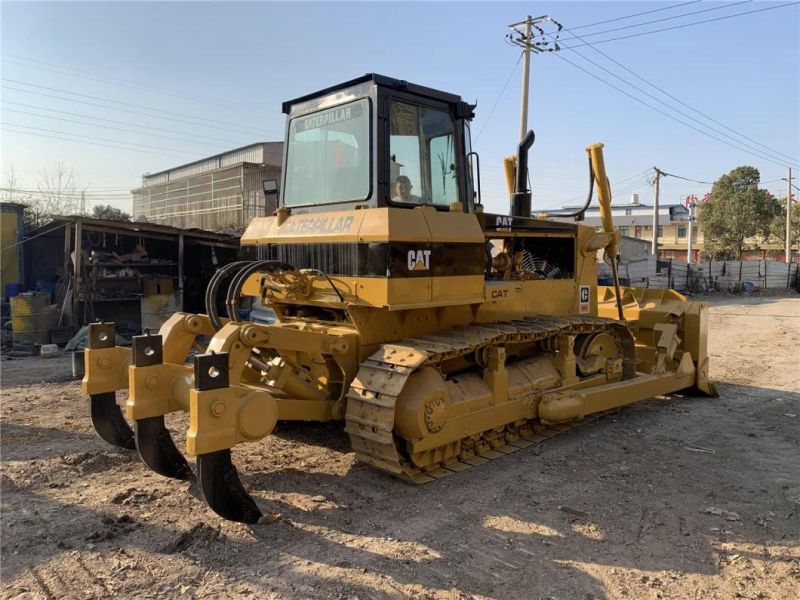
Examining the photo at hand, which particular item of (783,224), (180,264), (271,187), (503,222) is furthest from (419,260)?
(783,224)

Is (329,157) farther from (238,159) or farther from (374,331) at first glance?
(238,159)

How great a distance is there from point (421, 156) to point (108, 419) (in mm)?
3344

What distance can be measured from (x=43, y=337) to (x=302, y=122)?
29.7 ft

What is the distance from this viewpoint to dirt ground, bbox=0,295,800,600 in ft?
10.8

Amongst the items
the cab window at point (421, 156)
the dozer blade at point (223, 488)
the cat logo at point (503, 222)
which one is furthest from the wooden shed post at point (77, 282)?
the dozer blade at point (223, 488)

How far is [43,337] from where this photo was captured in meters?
11.9

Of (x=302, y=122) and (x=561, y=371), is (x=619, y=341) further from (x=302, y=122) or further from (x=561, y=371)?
(x=302, y=122)

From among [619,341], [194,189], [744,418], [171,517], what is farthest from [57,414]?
[194,189]

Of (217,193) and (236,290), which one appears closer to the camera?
(236,290)

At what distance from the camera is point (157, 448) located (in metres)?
4.33

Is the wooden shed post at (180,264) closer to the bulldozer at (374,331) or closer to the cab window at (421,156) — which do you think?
the bulldozer at (374,331)

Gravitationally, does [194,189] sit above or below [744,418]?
above

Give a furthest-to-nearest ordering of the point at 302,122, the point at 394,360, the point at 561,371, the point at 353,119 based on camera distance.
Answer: the point at 561,371 < the point at 302,122 < the point at 353,119 < the point at 394,360

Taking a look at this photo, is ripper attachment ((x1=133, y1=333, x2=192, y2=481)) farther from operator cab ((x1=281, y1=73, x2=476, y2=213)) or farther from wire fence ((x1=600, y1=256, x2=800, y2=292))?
wire fence ((x1=600, y1=256, x2=800, y2=292))
